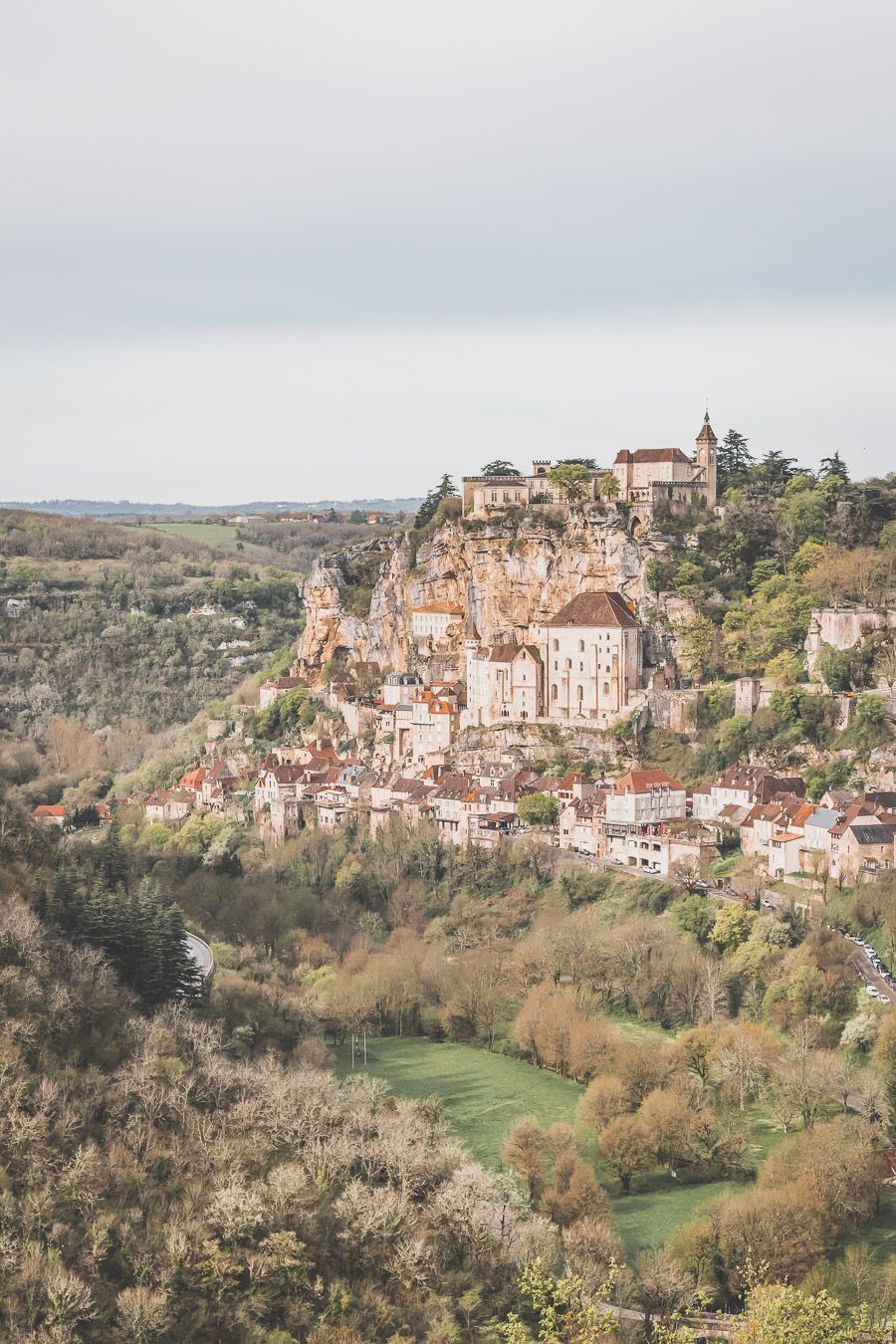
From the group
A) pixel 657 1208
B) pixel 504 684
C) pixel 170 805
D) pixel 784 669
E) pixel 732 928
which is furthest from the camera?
pixel 170 805

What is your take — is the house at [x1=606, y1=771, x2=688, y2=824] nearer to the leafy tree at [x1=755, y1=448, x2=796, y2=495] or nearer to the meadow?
the leafy tree at [x1=755, y1=448, x2=796, y2=495]

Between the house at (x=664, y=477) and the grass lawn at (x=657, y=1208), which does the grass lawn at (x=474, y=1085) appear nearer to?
the grass lawn at (x=657, y=1208)

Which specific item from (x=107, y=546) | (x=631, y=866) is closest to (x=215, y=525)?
(x=107, y=546)

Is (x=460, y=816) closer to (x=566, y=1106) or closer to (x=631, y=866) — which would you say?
(x=631, y=866)

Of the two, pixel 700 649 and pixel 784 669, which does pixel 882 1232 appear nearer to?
pixel 784 669

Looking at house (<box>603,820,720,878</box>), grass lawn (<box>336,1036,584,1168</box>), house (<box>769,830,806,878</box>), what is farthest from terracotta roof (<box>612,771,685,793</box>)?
grass lawn (<box>336,1036,584,1168</box>)

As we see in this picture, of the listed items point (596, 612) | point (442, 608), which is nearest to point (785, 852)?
point (596, 612)
